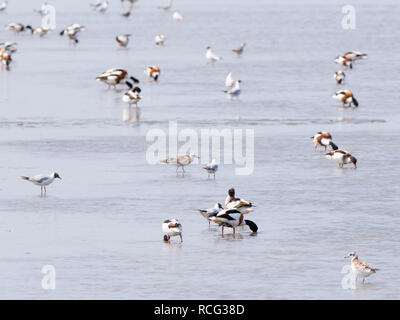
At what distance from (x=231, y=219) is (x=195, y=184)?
5208 mm

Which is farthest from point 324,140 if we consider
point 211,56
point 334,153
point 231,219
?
point 211,56

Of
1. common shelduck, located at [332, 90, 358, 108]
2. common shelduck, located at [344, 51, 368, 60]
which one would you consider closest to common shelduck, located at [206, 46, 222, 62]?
common shelduck, located at [344, 51, 368, 60]

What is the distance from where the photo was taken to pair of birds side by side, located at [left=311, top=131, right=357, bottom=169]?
94.4ft

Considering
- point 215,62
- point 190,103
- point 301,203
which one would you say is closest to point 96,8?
point 215,62

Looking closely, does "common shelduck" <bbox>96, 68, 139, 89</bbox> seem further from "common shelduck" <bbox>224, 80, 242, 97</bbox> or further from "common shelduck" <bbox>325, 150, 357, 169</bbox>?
"common shelduck" <bbox>325, 150, 357, 169</bbox>

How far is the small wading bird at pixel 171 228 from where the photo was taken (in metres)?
20.9

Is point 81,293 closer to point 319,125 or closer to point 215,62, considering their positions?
point 319,125

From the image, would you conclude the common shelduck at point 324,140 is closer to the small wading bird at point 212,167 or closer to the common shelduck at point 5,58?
the small wading bird at point 212,167

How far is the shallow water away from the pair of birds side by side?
0.29 m

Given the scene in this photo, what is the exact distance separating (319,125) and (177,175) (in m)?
9.02

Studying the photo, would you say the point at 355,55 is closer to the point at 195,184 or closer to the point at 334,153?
the point at 334,153

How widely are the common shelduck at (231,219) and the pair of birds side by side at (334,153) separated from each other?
7.32 meters

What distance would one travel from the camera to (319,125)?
118 ft
